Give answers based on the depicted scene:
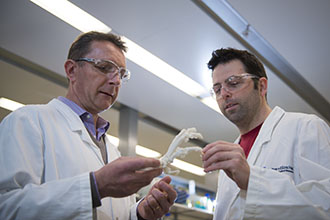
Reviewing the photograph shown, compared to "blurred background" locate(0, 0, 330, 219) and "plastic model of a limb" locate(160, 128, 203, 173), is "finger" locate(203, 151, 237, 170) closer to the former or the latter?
"plastic model of a limb" locate(160, 128, 203, 173)

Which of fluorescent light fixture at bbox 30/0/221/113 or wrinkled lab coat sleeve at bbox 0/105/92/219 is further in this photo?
fluorescent light fixture at bbox 30/0/221/113

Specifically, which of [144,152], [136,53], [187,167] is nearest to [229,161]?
[136,53]

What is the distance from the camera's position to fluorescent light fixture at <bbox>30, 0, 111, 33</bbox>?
2551 mm

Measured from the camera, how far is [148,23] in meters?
2.79

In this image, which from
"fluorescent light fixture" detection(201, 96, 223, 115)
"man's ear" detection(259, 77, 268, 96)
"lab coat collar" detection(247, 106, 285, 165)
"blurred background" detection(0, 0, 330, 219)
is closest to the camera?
"lab coat collar" detection(247, 106, 285, 165)

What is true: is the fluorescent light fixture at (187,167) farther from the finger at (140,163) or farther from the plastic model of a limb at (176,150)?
the finger at (140,163)

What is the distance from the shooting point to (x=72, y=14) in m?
2.67

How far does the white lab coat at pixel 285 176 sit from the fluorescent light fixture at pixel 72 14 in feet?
5.35

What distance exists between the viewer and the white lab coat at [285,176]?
1.27m

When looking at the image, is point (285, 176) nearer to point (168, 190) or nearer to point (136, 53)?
point (168, 190)

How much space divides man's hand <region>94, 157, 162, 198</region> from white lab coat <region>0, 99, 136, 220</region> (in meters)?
0.06

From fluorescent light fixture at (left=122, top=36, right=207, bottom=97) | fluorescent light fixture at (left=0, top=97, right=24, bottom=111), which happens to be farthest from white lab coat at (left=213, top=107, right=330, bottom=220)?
fluorescent light fixture at (left=0, top=97, right=24, bottom=111)

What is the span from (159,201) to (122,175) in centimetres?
46

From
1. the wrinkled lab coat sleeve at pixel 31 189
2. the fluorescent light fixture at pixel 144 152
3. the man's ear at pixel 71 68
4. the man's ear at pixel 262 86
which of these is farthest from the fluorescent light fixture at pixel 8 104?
the man's ear at pixel 262 86
